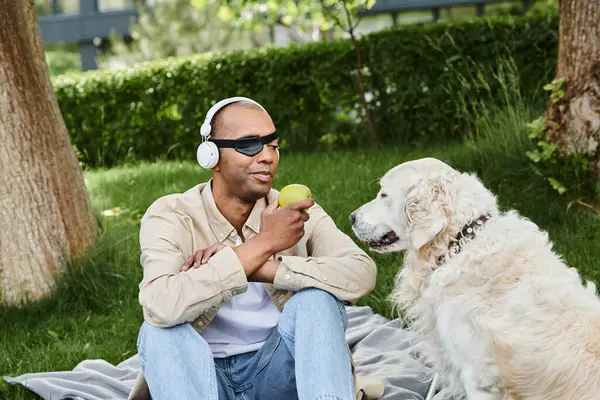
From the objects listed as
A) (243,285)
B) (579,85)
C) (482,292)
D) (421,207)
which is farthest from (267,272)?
(579,85)

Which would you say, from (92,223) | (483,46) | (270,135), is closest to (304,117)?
(483,46)

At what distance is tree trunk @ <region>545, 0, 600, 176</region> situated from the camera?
6199 mm

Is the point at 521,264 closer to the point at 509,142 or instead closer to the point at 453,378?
the point at 453,378

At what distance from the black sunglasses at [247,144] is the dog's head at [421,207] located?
0.61 m

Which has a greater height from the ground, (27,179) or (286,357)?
(27,179)

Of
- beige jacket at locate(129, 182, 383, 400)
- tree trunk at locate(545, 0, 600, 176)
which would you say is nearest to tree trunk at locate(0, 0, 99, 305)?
beige jacket at locate(129, 182, 383, 400)

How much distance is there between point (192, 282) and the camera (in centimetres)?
317

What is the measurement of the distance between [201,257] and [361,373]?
5.25 feet

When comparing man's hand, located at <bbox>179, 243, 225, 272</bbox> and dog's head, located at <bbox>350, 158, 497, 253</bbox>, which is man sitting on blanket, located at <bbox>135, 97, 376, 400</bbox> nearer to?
man's hand, located at <bbox>179, 243, 225, 272</bbox>

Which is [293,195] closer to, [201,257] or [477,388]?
[201,257]

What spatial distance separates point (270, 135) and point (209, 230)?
521 millimetres

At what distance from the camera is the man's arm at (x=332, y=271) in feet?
10.7

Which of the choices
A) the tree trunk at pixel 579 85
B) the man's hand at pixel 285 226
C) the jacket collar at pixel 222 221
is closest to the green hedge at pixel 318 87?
the tree trunk at pixel 579 85

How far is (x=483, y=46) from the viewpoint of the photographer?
29.4 ft
